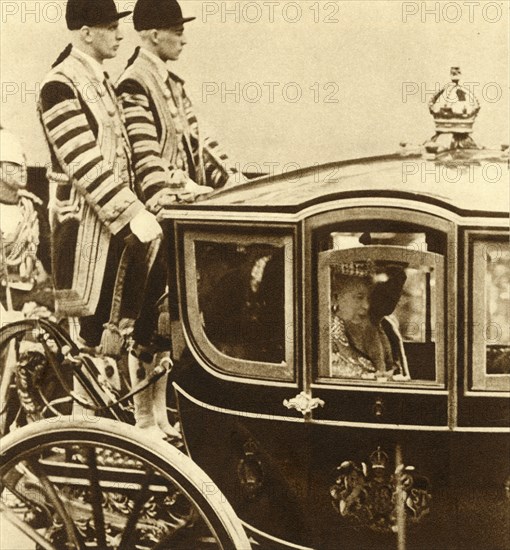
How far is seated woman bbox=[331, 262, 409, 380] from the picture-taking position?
257 cm

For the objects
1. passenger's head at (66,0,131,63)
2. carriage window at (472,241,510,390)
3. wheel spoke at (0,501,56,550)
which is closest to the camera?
carriage window at (472,241,510,390)

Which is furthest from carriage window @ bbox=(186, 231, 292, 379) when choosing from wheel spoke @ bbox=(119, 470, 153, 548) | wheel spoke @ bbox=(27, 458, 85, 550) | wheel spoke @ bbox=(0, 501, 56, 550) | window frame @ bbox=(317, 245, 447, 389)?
wheel spoke @ bbox=(0, 501, 56, 550)

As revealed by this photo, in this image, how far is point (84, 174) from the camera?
270 centimetres

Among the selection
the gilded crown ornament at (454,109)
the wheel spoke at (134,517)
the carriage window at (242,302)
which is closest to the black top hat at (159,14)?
the carriage window at (242,302)

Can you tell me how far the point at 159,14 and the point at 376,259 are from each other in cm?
104

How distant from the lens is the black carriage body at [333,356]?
252cm

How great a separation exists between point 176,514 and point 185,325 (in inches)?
25.0

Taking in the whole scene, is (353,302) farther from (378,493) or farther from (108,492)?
(108,492)

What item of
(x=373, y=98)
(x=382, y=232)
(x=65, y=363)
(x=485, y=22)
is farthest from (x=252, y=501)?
(x=485, y=22)

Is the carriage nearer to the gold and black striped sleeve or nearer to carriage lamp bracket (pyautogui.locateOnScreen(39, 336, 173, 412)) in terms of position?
carriage lamp bracket (pyautogui.locateOnScreen(39, 336, 173, 412))

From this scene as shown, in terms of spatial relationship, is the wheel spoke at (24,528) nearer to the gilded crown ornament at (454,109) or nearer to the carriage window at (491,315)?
the carriage window at (491,315)

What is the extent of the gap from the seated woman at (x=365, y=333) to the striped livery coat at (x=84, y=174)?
713mm

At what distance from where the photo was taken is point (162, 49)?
2.70 m

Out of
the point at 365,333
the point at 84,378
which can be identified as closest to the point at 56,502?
the point at 84,378
